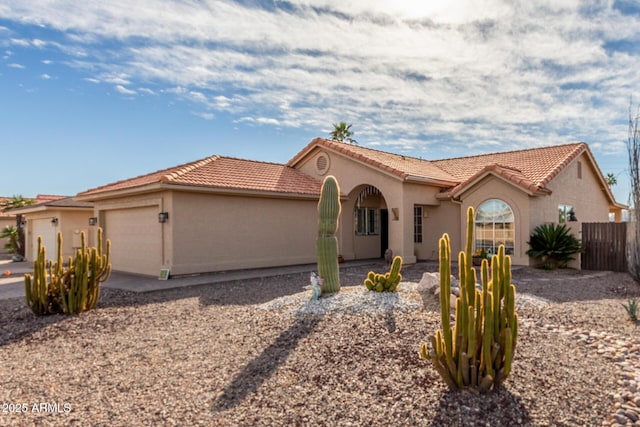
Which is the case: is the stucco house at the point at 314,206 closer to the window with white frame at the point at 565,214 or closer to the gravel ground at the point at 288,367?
the window with white frame at the point at 565,214

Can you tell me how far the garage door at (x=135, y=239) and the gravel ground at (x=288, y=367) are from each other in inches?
236

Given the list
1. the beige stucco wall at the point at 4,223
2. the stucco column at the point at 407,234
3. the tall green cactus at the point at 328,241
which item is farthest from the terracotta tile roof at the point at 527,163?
the beige stucco wall at the point at 4,223

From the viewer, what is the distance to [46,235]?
23.0m

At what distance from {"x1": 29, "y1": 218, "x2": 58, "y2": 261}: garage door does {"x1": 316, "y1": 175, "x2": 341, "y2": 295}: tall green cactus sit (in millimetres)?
18211

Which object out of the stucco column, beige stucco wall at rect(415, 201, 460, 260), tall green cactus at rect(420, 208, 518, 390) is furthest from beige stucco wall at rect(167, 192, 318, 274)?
tall green cactus at rect(420, 208, 518, 390)

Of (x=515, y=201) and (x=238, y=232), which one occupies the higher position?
(x=515, y=201)

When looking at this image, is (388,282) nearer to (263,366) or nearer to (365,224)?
(263,366)

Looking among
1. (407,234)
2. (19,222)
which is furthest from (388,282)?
(19,222)

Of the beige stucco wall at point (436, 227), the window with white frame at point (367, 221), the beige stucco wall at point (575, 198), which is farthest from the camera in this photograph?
the window with white frame at point (367, 221)

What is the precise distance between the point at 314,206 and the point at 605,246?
39.3 ft

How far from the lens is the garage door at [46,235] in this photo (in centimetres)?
2202

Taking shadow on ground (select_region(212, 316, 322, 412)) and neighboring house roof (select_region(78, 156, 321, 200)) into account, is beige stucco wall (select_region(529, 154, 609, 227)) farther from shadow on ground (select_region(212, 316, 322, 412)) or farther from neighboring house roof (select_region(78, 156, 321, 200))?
shadow on ground (select_region(212, 316, 322, 412))

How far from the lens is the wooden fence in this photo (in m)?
15.6

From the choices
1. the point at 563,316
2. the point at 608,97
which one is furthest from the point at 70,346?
the point at 608,97
